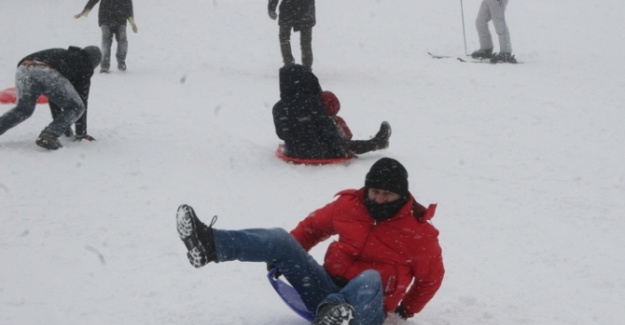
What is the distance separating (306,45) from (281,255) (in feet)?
23.8

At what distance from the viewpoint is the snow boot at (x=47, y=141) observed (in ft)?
20.1

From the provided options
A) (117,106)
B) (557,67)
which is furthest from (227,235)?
(557,67)

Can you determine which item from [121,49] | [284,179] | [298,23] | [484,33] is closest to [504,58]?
[484,33]

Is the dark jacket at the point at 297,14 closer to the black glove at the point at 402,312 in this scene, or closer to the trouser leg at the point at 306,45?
the trouser leg at the point at 306,45

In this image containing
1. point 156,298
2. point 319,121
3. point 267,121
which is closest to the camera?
point 156,298

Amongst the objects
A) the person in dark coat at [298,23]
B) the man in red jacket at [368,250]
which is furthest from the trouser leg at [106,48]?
the man in red jacket at [368,250]

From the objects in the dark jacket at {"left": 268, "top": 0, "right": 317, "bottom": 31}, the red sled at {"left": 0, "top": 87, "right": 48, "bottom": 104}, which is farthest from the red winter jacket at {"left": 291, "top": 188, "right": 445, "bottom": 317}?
the dark jacket at {"left": 268, "top": 0, "right": 317, "bottom": 31}

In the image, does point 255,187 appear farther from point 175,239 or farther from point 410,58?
point 410,58

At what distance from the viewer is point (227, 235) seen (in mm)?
3162

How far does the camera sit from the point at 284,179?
19.8ft

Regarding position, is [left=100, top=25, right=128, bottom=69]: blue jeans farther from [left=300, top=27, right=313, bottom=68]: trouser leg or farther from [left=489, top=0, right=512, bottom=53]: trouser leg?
[left=489, top=0, right=512, bottom=53]: trouser leg

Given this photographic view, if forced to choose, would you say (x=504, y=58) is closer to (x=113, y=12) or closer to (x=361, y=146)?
(x=361, y=146)

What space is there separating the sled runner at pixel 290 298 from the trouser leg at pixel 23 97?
3.80m

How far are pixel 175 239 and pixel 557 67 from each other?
321 inches
